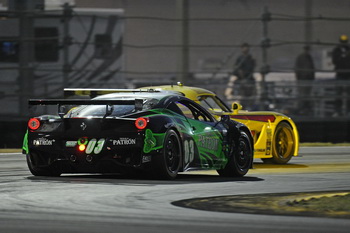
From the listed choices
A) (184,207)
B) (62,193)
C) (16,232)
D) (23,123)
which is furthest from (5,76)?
(16,232)

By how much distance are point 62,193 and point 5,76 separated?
→ 10.7 meters

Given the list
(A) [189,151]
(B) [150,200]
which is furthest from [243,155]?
(B) [150,200]

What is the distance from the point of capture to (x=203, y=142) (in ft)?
45.9

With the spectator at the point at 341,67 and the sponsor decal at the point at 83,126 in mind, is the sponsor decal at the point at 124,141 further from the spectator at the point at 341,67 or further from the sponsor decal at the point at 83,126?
the spectator at the point at 341,67

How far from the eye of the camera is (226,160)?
14391mm

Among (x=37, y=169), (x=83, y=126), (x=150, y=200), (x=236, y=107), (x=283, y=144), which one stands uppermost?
(x=236, y=107)

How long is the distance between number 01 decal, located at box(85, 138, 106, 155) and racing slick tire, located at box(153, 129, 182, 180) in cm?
67

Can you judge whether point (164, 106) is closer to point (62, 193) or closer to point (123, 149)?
point (123, 149)

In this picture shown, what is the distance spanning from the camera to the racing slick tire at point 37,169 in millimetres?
13539

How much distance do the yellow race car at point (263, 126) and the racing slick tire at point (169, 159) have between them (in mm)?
2950

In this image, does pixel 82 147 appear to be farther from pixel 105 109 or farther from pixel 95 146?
pixel 105 109

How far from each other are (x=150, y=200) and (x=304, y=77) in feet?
42.3

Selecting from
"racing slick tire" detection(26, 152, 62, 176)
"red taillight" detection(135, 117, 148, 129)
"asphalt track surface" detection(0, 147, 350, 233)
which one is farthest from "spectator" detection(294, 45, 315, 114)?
"red taillight" detection(135, 117, 148, 129)

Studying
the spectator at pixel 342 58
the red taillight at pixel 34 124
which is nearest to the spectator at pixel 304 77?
the spectator at pixel 342 58
